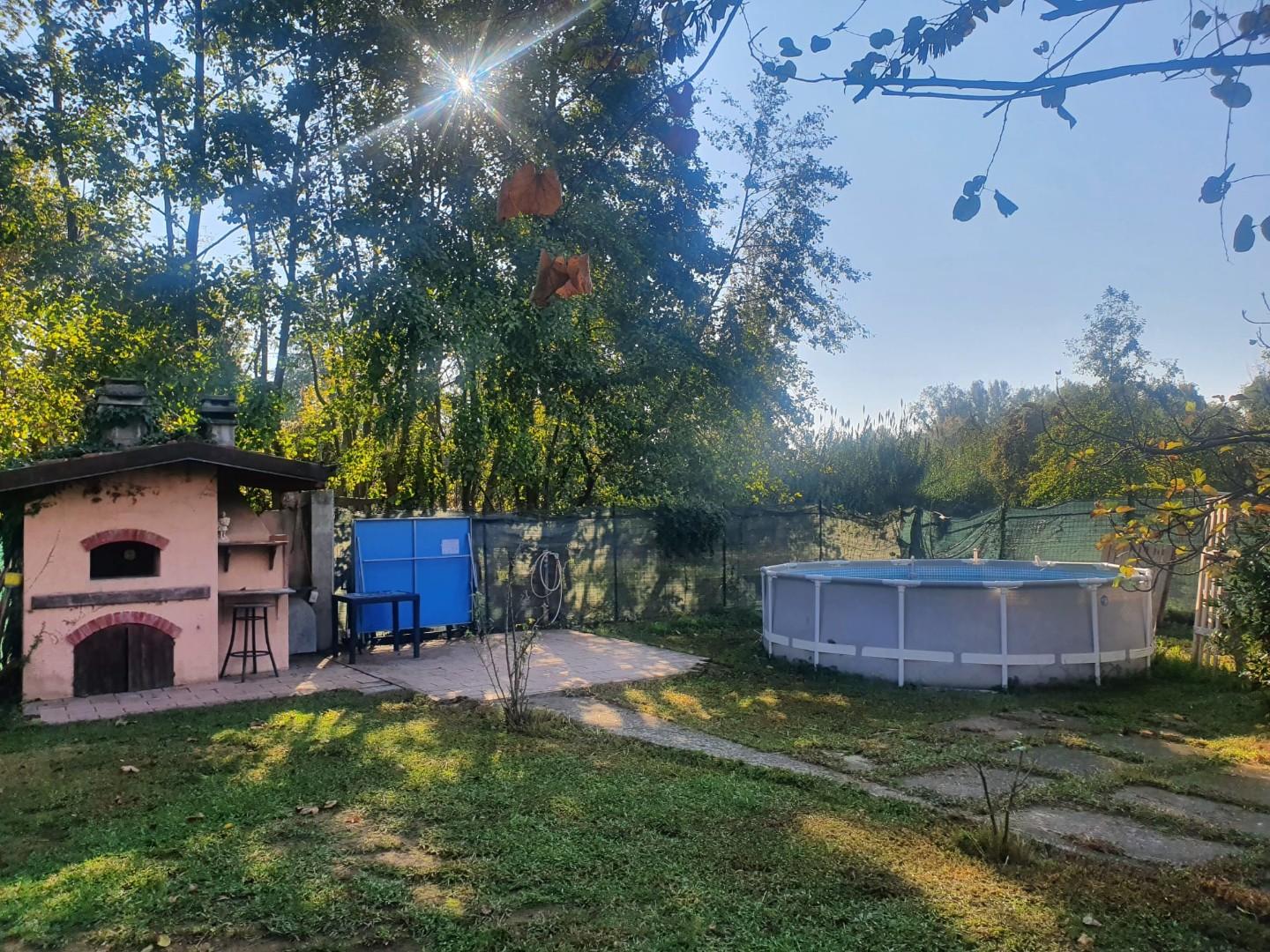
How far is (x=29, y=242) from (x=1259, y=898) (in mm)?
17079

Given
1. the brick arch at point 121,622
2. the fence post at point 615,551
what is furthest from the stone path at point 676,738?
the fence post at point 615,551

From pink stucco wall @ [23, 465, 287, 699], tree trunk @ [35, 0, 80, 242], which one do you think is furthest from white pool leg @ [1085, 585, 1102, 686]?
tree trunk @ [35, 0, 80, 242]

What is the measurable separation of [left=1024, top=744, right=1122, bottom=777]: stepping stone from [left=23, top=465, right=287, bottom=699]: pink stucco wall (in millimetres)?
7588

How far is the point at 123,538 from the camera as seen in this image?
8.09 metres

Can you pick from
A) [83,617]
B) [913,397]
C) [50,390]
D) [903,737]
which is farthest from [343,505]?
[913,397]

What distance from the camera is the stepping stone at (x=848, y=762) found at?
5.88 m

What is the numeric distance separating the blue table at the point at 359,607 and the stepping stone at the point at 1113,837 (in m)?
7.31

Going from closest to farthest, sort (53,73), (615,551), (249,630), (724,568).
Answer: (249,630), (615,551), (53,73), (724,568)

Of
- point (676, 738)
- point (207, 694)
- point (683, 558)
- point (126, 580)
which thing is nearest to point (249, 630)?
point (207, 694)

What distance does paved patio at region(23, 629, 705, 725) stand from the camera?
25.0 ft

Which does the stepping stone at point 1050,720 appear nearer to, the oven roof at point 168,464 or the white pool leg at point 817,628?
the white pool leg at point 817,628

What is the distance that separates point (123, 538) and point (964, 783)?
24.9 feet

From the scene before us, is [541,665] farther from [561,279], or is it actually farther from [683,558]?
[561,279]

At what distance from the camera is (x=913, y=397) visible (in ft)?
96.8
